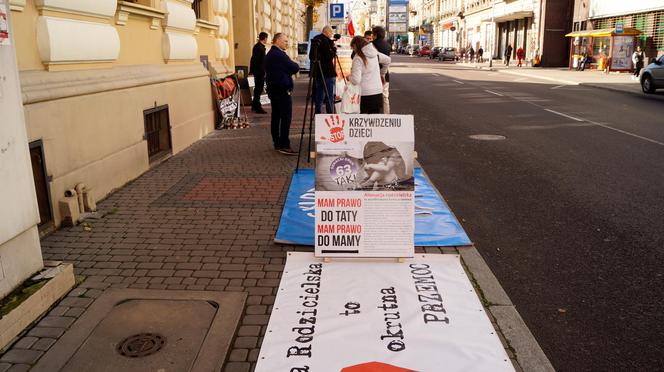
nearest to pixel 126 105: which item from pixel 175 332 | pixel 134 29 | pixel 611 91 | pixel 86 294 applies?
pixel 134 29

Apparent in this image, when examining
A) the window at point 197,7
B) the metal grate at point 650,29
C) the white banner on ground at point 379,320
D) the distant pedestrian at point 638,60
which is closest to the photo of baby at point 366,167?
the white banner on ground at point 379,320

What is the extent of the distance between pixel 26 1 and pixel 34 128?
1.28 meters

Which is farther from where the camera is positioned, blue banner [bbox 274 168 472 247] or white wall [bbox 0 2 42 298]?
blue banner [bbox 274 168 472 247]

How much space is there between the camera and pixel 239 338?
3.79m

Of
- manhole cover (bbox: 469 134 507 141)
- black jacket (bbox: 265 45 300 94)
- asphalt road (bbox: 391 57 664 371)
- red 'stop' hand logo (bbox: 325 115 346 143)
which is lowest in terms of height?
asphalt road (bbox: 391 57 664 371)

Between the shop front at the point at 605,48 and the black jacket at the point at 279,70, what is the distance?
96.4ft

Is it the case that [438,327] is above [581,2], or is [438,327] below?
below

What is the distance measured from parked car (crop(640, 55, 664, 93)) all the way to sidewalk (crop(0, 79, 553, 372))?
18372mm

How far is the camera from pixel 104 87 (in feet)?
23.3

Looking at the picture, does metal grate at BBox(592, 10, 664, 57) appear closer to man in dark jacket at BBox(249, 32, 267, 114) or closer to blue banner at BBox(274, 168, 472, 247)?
man in dark jacket at BBox(249, 32, 267, 114)

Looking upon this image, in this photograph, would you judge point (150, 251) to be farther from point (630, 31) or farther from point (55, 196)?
point (630, 31)

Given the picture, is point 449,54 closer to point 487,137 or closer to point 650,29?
point 650,29

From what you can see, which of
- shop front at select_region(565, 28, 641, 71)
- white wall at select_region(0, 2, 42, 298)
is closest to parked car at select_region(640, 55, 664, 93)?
shop front at select_region(565, 28, 641, 71)

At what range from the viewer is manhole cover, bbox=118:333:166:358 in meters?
3.59
